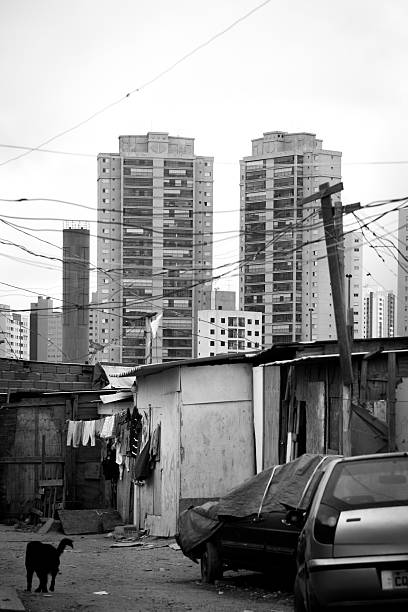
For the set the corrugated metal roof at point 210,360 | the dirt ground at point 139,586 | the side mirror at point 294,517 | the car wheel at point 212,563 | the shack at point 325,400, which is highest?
the corrugated metal roof at point 210,360

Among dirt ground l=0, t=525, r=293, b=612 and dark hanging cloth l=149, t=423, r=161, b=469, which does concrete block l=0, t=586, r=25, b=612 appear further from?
dark hanging cloth l=149, t=423, r=161, b=469

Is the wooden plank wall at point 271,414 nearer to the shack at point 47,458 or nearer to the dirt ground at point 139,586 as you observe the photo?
the dirt ground at point 139,586

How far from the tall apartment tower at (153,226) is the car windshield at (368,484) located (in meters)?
63.7

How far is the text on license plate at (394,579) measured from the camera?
735cm

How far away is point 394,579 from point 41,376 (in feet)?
84.9

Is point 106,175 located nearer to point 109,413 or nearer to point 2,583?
point 109,413

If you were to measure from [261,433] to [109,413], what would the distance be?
804 centimetres

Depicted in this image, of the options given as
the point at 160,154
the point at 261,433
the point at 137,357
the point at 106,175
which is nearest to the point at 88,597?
the point at 261,433

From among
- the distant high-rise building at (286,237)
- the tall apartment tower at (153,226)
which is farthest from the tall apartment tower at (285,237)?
the tall apartment tower at (153,226)

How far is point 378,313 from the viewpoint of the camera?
109 meters

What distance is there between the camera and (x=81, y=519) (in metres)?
23.9

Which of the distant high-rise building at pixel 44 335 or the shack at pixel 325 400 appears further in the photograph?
the distant high-rise building at pixel 44 335

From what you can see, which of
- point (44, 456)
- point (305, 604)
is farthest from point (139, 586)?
point (44, 456)

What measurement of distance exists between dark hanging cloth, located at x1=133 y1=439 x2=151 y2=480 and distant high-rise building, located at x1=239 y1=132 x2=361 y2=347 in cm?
2240
